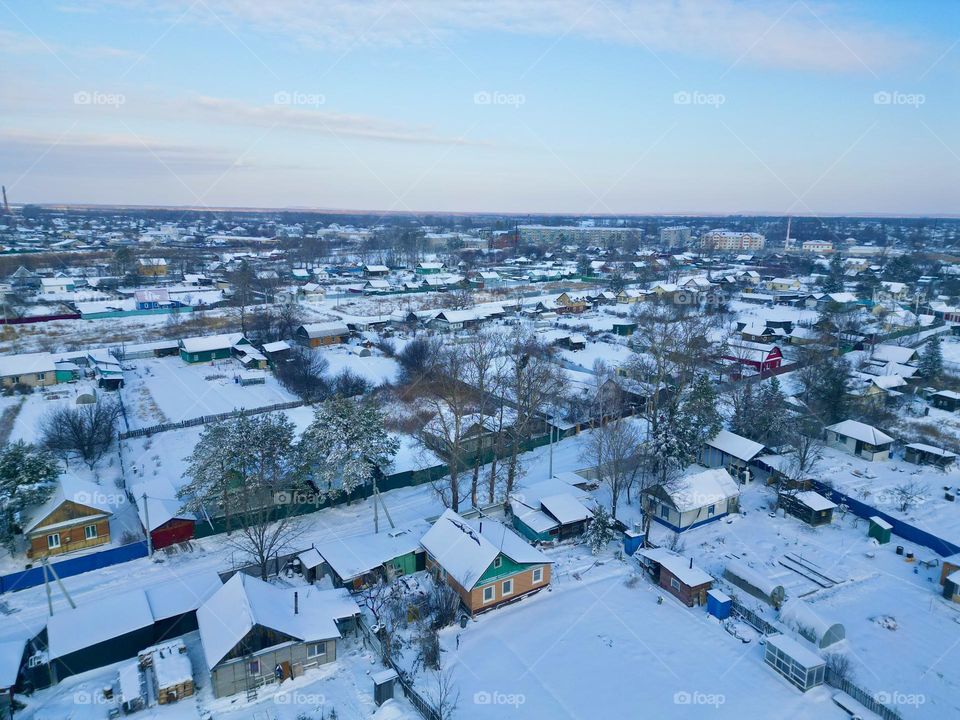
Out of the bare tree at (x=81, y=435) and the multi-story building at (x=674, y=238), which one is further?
the multi-story building at (x=674, y=238)

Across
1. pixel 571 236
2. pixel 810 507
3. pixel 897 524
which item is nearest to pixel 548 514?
pixel 810 507

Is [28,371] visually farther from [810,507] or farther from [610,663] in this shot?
[810,507]

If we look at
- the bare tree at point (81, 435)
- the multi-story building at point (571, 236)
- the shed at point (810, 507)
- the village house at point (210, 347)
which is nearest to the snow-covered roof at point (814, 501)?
the shed at point (810, 507)

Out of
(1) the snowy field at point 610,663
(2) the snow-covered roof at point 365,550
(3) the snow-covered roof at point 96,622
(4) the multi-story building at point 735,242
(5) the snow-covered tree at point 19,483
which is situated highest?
(4) the multi-story building at point 735,242

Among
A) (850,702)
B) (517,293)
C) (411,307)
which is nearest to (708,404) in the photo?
(850,702)

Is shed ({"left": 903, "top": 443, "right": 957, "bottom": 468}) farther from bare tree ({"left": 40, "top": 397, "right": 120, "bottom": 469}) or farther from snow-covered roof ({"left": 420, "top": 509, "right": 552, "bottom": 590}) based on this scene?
bare tree ({"left": 40, "top": 397, "right": 120, "bottom": 469})

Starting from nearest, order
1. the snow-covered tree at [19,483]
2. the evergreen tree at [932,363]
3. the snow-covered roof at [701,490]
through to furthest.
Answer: the snow-covered tree at [19,483], the snow-covered roof at [701,490], the evergreen tree at [932,363]

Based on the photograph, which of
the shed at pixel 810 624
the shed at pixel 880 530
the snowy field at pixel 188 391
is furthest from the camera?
the snowy field at pixel 188 391

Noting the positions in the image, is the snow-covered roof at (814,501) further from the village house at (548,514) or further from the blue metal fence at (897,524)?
the village house at (548,514)
